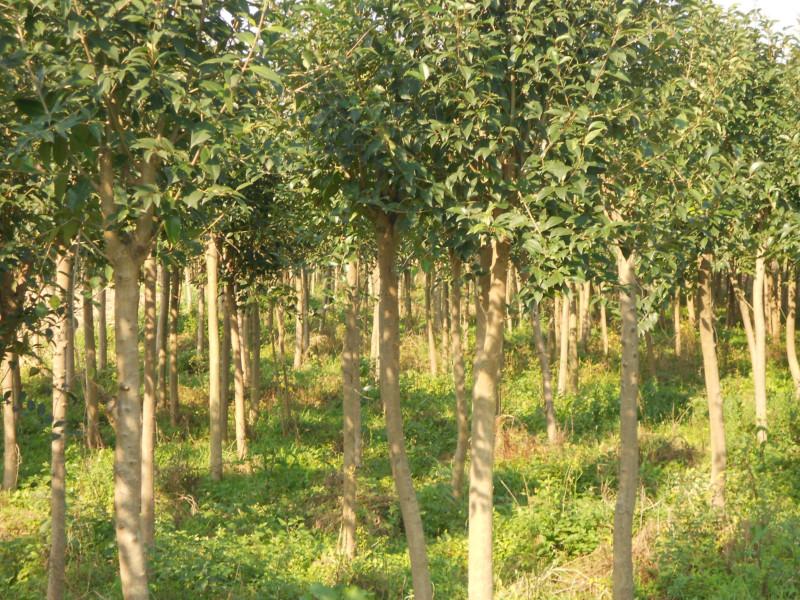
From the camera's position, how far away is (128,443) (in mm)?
4996

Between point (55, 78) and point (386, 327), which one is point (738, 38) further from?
point (55, 78)

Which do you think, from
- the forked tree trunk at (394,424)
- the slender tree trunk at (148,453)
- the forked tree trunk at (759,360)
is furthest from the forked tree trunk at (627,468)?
the forked tree trunk at (759,360)

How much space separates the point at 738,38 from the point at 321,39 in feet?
19.7

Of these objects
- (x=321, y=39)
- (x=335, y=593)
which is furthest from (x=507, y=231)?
(x=335, y=593)

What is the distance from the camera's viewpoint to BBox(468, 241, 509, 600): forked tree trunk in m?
6.99

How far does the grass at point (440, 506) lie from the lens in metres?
9.52

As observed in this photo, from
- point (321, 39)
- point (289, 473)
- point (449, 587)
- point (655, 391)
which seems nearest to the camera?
point (321, 39)

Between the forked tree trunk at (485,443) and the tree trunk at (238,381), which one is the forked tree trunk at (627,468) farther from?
the tree trunk at (238,381)

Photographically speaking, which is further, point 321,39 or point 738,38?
point 738,38

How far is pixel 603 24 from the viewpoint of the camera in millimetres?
6281

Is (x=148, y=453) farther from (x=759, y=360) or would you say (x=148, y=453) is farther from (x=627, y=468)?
(x=759, y=360)

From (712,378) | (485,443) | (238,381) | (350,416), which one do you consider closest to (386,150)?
(485,443)

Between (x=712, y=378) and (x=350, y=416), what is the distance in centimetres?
515

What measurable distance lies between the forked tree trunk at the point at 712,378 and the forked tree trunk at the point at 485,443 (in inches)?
195
